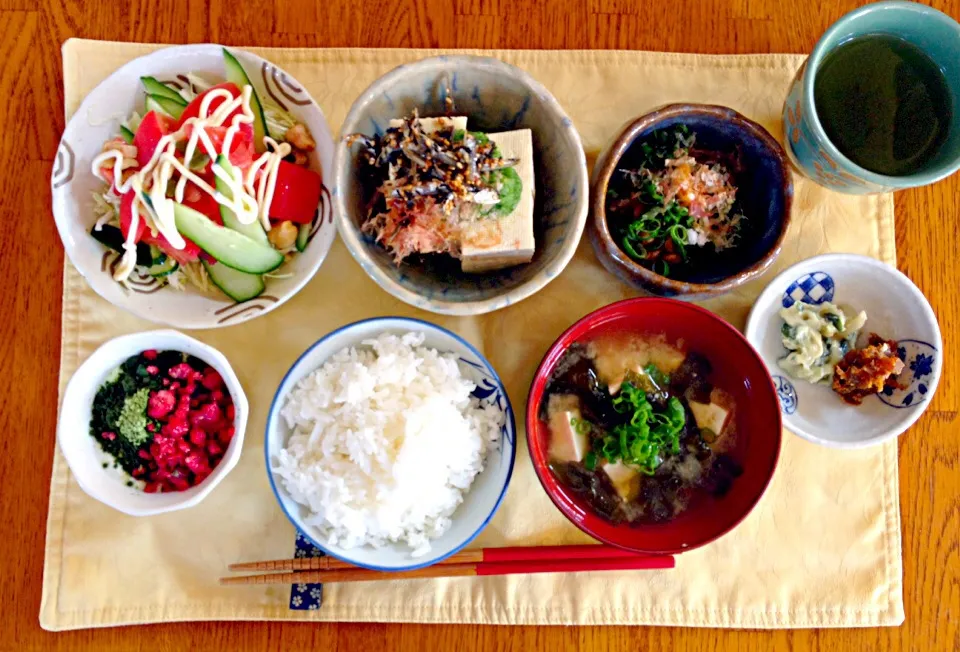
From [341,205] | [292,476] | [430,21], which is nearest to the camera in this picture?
[341,205]

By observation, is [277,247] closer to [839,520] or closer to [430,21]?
[430,21]

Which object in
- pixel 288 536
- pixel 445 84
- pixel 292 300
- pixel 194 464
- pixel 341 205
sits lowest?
pixel 288 536

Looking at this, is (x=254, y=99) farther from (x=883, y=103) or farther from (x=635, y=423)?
(x=883, y=103)

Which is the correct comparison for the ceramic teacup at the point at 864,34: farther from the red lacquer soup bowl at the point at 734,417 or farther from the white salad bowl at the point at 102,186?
the white salad bowl at the point at 102,186

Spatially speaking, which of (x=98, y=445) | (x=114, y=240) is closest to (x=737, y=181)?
(x=114, y=240)

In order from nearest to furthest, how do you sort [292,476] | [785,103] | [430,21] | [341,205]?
[341,205]
[292,476]
[785,103]
[430,21]

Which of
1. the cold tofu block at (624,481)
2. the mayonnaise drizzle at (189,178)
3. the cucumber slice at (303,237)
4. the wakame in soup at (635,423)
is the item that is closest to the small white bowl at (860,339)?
the wakame in soup at (635,423)

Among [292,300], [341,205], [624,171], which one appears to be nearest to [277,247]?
[292,300]
